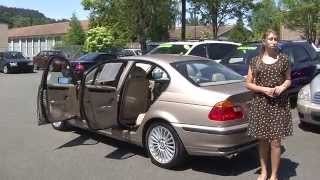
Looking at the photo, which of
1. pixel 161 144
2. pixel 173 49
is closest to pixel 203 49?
pixel 173 49

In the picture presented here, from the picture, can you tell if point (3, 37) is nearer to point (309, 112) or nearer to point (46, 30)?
point (46, 30)

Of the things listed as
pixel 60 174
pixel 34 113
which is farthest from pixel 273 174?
pixel 34 113

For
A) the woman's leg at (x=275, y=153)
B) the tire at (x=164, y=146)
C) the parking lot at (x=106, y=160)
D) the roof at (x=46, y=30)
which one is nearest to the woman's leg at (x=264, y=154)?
the woman's leg at (x=275, y=153)

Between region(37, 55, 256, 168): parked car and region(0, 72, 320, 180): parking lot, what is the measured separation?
301 millimetres

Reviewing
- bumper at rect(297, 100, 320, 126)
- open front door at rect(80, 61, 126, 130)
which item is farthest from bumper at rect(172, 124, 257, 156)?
bumper at rect(297, 100, 320, 126)

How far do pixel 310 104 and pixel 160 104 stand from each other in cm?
335

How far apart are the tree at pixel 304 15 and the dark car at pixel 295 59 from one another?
130 feet

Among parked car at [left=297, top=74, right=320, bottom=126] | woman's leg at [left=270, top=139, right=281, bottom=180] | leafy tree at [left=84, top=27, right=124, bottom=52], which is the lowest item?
woman's leg at [left=270, top=139, right=281, bottom=180]

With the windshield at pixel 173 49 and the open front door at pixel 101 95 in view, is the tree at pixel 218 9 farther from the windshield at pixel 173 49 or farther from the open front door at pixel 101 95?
the open front door at pixel 101 95

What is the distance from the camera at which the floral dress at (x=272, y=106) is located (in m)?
5.73

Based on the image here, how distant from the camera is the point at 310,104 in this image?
900 centimetres

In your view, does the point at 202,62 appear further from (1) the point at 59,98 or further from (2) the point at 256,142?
(1) the point at 59,98

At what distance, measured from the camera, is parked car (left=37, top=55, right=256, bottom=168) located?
20.8 ft

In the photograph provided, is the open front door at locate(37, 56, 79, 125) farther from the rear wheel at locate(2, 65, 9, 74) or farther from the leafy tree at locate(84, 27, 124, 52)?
the leafy tree at locate(84, 27, 124, 52)
